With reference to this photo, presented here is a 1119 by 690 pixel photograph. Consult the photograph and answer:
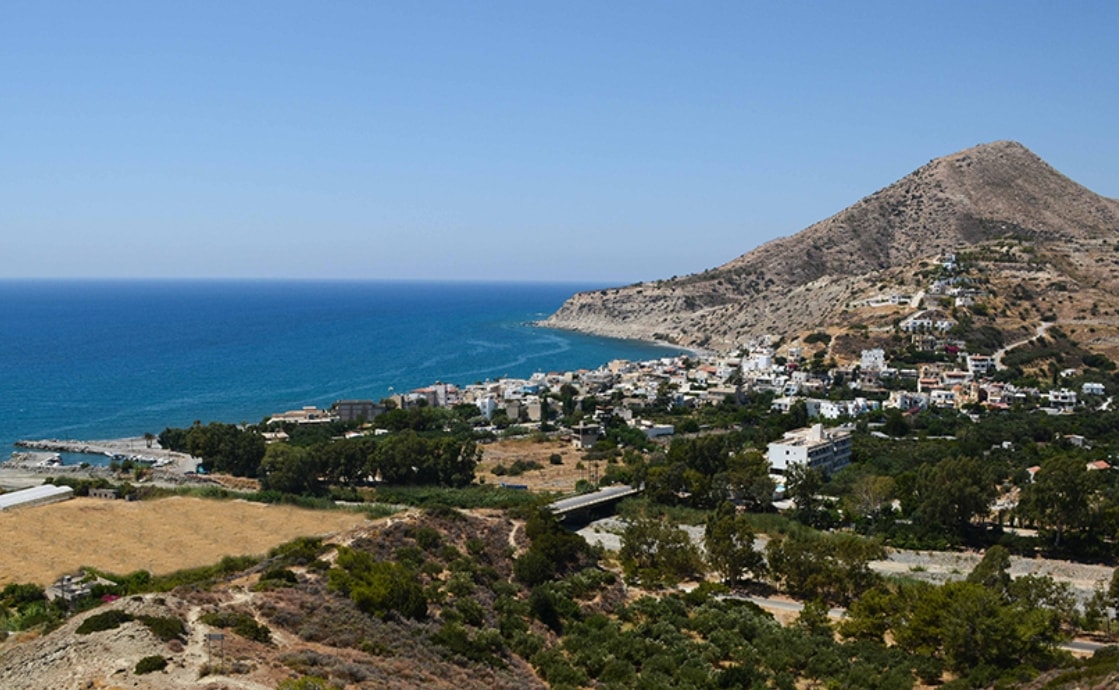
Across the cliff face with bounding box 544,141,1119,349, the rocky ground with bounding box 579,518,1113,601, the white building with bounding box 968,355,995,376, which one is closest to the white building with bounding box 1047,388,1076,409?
the white building with bounding box 968,355,995,376

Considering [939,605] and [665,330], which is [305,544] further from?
[665,330]

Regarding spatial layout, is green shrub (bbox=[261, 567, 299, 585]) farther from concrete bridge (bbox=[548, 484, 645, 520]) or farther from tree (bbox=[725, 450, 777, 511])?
tree (bbox=[725, 450, 777, 511])

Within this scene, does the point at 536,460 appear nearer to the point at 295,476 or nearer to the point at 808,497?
the point at 295,476

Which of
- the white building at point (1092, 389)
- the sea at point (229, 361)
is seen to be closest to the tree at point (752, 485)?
the white building at point (1092, 389)

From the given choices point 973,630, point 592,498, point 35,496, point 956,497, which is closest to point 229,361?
point 35,496

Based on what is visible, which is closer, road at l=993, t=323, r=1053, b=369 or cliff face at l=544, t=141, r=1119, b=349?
road at l=993, t=323, r=1053, b=369

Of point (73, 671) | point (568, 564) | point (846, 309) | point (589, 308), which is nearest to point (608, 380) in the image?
point (846, 309)

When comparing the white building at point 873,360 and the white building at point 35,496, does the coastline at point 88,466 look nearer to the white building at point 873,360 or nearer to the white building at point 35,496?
the white building at point 35,496
